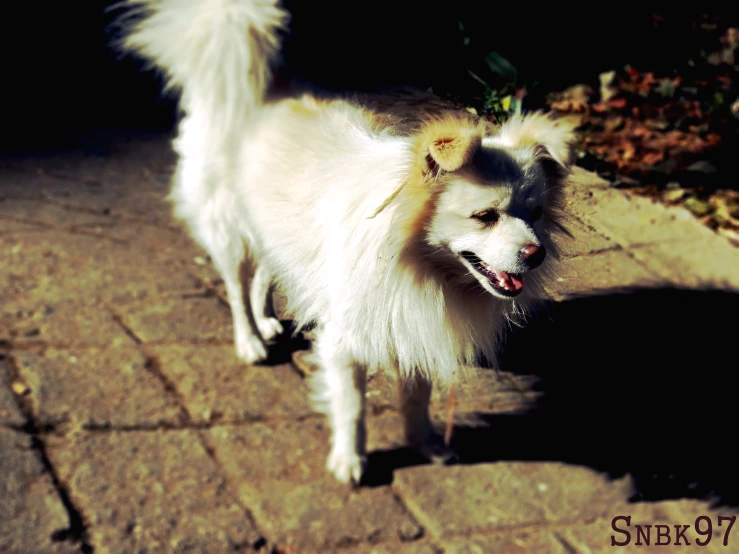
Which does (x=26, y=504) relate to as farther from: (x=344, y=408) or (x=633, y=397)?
(x=633, y=397)

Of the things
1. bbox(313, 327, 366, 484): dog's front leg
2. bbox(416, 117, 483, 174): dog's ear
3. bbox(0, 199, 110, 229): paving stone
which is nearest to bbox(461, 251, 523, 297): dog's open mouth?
bbox(416, 117, 483, 174): dog's ear

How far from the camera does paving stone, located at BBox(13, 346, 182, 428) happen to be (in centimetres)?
257

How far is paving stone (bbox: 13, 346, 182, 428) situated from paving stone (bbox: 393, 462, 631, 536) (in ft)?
2.80

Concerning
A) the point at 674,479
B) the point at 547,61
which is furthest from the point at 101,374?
the point at 674,479

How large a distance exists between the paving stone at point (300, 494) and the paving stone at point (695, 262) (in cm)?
172

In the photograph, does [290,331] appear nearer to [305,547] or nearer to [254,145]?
[254,145]

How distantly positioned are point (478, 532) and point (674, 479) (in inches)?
31.5

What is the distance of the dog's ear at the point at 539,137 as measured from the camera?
201 centimetres

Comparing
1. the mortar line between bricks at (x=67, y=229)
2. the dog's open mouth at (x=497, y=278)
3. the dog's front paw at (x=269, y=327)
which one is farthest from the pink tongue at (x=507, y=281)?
the mortar line between bricks at (x=67, y=229)

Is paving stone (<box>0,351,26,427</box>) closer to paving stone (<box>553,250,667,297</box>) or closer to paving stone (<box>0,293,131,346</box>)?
paving stone (<box>0,293,131,346</box>)

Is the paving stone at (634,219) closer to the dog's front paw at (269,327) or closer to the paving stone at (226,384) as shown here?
the paving stone at (226,384)

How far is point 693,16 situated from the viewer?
398 cm

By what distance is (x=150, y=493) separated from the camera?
2350 millimetres

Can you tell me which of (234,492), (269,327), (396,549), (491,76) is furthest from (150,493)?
(491,76)
